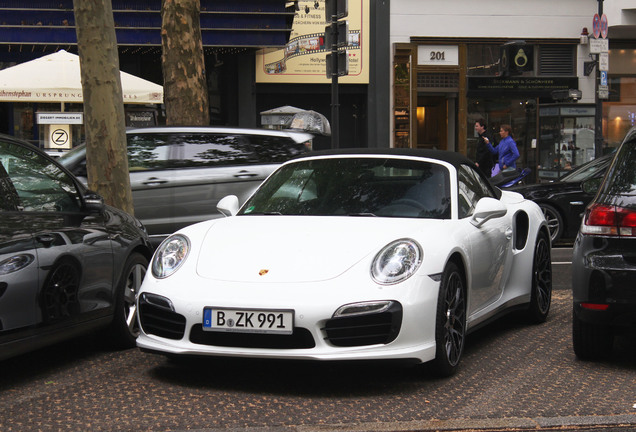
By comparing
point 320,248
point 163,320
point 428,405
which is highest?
point 320,248

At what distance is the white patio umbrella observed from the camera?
50.8 feet

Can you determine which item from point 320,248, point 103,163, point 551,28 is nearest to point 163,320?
point 320,248

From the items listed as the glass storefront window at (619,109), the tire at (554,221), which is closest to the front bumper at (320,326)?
the tire at (554,221)

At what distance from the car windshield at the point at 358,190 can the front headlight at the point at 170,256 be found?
28.1 inches

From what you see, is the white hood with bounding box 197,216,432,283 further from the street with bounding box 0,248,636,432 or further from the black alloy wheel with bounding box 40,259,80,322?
the black alloy wheel with bounding box 40,259,80,322

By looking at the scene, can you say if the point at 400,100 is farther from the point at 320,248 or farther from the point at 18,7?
the point at 320,248

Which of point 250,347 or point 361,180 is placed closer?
point 250,347

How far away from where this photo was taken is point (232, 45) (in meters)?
20.8

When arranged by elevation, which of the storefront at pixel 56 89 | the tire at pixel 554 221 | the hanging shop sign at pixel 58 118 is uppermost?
the storefront at pixel 56 89

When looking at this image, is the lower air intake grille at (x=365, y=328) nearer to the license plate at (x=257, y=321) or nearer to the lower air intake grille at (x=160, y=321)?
the license plate at (x=257, y=321)

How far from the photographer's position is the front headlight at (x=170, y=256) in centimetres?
542

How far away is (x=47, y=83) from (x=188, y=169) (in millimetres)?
5870

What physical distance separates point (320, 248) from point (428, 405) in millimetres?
1037

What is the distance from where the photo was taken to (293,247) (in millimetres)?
5293
